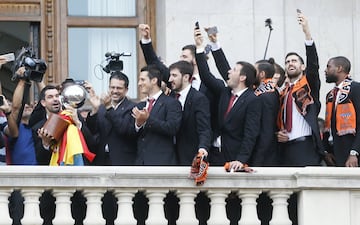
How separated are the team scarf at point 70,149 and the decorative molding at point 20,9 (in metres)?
4.33

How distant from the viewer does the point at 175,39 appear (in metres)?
22.7

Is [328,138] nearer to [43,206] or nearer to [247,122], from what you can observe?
[247,122]

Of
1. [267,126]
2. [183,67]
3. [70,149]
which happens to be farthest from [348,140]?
[70,149]

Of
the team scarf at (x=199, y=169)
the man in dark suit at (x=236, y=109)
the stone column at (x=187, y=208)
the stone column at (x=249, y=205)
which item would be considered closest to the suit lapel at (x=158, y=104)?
the man in dark suit at (x=236, y=109)

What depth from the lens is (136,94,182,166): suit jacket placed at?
60.6 ft

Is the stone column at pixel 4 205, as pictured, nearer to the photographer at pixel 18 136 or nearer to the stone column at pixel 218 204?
the photographer at pixel 18 136

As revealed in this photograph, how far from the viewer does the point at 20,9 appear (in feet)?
75.8

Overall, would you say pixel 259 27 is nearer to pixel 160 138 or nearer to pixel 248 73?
pixel 248 73

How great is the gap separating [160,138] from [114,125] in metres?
0.66

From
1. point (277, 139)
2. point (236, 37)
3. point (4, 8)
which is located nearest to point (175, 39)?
point (236, 37)

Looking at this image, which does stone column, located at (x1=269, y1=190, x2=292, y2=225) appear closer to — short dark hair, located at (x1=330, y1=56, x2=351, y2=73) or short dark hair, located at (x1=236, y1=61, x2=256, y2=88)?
short dark hair, located at (x1=236, y1=61, x2=256, y2=88)

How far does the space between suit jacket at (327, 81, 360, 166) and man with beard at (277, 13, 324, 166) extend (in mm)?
295

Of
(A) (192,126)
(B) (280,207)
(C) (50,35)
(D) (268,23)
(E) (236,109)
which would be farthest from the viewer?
(C) (50,35)

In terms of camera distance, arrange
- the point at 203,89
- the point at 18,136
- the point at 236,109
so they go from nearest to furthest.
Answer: the point at 236,109 → the point at 18,136 → the point at 203,89
